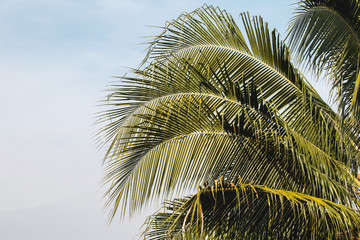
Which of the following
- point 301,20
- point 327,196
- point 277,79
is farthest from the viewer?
point 301,20

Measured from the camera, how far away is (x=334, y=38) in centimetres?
696

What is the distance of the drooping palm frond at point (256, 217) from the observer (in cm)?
500

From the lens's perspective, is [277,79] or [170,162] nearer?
[170,162]

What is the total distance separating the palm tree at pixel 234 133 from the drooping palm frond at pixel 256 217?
0.02 m

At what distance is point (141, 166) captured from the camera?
6426 millimetres

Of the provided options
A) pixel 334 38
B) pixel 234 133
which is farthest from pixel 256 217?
pixel 334 38

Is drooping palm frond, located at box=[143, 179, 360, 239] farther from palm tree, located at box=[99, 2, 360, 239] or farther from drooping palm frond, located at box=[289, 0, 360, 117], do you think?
drooping palm frond, located at box=[289, 0, 360, 117]

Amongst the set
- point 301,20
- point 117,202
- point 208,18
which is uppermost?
point 208,18

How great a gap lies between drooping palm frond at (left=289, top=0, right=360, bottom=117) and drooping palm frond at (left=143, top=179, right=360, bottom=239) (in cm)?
153

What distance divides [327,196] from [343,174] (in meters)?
0.37

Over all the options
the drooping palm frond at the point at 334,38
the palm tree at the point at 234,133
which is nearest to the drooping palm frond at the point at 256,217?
the palm tree at the point at 234,133

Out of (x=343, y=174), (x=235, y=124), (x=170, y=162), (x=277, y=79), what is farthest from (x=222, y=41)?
(x=343, y=174)

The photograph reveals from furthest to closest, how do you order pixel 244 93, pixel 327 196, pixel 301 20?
pixel 301 20
pixel 244 93
pixel 327 196

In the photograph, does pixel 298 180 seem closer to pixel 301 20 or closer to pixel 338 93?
pixel 338 93
